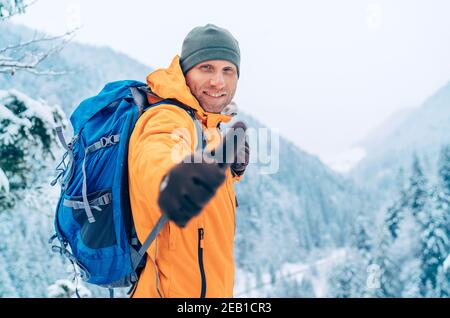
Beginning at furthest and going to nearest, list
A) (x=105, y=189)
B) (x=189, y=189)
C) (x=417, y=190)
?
(x=417, y=190) < (x=105, y=189) < (x=189, y=189)

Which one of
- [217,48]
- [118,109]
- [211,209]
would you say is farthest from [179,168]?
[217,48]

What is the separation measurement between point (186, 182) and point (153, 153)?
0.97 feet

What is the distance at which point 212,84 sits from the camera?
202cm

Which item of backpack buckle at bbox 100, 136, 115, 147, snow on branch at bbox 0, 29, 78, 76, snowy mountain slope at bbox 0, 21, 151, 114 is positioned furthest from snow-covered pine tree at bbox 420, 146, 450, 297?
snowy mountain slope at bbox 0, 21, 151, 114

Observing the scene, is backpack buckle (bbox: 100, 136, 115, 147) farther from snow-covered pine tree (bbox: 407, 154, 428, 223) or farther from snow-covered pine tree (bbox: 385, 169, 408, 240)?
snow-covered pine tree (bbox: 385, 169, 408, 240)

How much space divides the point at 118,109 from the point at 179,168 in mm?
812

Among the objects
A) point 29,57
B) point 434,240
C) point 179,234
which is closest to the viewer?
point 179,234

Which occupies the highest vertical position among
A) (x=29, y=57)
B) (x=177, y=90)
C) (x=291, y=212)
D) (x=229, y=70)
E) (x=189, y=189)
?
(x=291, y=212)

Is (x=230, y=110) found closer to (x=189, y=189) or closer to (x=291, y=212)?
(x=189, y=189)

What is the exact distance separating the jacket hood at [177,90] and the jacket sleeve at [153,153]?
0.09 meters

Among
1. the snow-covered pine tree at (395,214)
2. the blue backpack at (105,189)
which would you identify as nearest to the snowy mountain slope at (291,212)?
the snow-covered pine tree at (395,214)

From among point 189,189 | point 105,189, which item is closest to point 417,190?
point 105,189

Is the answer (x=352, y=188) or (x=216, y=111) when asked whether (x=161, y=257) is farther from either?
(x=352, y=188)

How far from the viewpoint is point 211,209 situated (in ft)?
5.68
